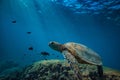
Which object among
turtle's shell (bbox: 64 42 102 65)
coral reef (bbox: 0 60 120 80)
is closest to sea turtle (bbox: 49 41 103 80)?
turtle's shell (bbox: 64 42 102 65)

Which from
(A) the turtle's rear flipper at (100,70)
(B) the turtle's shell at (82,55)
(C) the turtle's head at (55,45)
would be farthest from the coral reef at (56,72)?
(C) the turtle's head at (55,45)

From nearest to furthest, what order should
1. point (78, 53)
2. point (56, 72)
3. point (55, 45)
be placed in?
point (78, 53), point (55, 45), point (56, 72)

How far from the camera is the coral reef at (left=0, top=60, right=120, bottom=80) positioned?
7.36 meters

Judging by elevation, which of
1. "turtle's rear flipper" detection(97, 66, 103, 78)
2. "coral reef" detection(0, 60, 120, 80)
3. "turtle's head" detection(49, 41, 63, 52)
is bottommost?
"turtle's rear flipper" detection(97, 66, 103, 78)

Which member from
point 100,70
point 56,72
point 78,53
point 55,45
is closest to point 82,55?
point 78,53

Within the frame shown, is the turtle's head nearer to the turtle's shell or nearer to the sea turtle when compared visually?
the sea turtle

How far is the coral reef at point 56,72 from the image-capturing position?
7.36 m

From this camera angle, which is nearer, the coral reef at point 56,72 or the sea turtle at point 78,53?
the sea turtle at point 78,53

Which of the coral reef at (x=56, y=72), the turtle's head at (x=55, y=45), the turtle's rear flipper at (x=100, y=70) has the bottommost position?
the turtle's rear flipper at (x=100, y=70)

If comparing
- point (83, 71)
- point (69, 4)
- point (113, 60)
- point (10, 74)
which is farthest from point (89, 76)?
point (113, 60)

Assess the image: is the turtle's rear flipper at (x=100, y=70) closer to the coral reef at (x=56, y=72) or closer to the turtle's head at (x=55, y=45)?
the coral reef at (x=56, y=72)

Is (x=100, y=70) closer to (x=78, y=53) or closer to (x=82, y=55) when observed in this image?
(x=82, y=55)

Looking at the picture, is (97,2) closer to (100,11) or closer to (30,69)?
(100,11)

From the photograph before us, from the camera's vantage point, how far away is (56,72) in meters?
8.14
